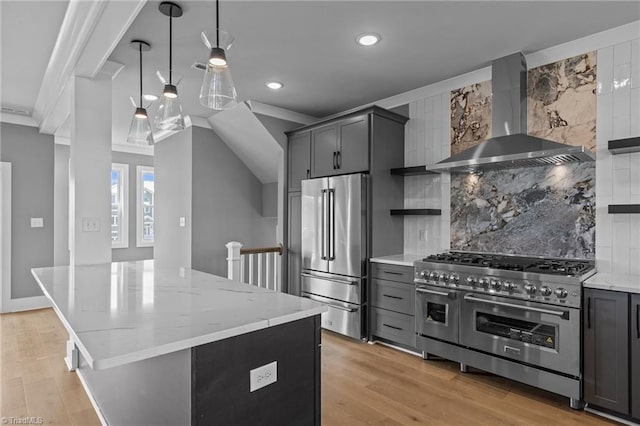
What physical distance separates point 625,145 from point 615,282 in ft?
3.02

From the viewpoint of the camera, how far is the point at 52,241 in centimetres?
518

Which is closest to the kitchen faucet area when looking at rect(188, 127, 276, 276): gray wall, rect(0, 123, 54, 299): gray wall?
rect(0, 123, 54, 299): gray wall

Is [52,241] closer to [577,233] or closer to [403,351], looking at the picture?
[403,351]

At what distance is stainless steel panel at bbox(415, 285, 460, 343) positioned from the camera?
2.99 m

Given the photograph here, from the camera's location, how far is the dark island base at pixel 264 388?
1207mm

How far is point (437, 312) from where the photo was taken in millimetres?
3135

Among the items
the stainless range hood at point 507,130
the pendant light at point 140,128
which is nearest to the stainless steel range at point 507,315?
the stainless range hood at point 507,130

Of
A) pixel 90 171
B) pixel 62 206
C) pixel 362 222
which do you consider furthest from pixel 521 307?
pixel 62 206

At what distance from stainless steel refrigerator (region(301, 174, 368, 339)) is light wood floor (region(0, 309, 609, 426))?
0.43 m

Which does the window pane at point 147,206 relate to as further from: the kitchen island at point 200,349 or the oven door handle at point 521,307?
the oven door handle at point 521,307

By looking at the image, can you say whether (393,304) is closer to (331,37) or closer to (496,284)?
(496,284)

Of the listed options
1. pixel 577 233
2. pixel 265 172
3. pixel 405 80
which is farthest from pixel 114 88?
pixel 577 233

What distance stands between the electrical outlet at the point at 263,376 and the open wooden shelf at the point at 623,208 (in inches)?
103

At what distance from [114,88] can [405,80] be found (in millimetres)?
3061
